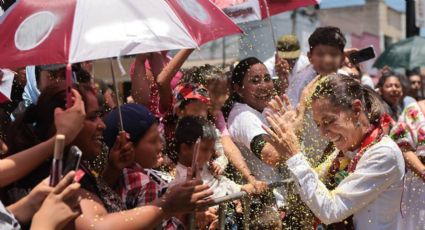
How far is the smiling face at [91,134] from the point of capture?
3424 millimetres

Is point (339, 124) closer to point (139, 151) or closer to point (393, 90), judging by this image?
point (139, 151)

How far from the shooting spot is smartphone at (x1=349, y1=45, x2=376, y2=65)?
20.9ft

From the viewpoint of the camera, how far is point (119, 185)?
3754mm

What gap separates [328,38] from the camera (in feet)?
19.0

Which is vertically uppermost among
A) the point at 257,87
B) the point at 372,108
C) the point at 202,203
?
the point at 202,203

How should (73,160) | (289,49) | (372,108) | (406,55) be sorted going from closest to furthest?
(73,160), (372,108), (289,49), (406,55)

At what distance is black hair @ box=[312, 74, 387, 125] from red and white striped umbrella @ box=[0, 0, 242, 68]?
0.73m

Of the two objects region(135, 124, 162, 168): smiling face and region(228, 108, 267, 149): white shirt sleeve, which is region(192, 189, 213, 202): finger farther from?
region(228, 108, 267, 149): white shirt sleeve

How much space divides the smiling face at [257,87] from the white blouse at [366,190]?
66.3 inches

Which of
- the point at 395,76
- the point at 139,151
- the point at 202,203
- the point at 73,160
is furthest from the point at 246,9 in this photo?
the point at 395,76

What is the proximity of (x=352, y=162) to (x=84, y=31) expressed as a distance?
1.49 m

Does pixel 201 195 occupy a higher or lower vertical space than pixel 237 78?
higher

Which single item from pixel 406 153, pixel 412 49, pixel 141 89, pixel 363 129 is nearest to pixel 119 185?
pixel 363 129

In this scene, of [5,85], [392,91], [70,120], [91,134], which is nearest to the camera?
Result: [70,120]
